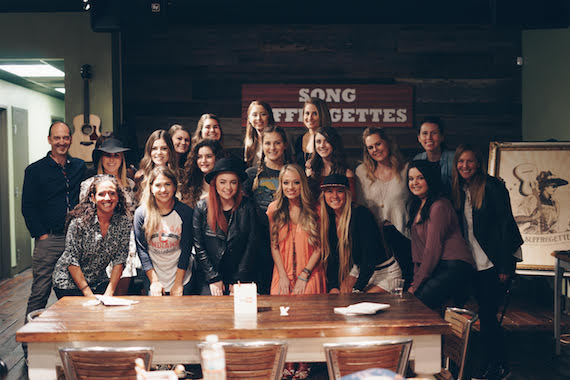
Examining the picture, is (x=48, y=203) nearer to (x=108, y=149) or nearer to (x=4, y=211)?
(x=108, y=149)

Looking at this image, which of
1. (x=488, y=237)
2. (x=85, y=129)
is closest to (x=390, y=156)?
(x=488, y=237)

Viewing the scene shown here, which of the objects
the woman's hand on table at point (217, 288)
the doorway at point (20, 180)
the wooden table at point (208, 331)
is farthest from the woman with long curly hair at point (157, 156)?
the doorway at point (20, 180)

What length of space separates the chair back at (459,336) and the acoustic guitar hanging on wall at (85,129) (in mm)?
4546

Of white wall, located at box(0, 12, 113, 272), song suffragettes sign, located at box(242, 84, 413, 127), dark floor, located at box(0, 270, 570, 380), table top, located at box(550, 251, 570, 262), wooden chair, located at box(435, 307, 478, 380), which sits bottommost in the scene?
dark floor, located at box(0, 270, 570, 380)

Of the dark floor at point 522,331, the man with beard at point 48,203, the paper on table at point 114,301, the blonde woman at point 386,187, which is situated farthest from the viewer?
the man with beard at point 48,203

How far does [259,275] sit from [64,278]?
51.0 inches

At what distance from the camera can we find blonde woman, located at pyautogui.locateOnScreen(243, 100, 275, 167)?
175 inches

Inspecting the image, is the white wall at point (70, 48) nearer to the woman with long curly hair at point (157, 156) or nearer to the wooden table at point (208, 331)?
the woman with long curly hair at point (157, 156)

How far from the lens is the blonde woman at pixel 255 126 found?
445cm

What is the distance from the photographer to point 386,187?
4129 mm

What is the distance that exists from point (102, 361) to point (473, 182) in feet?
9.05

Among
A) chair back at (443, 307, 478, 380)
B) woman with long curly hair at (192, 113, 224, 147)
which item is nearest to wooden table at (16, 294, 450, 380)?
chair back at (443, 307, 478, 380)

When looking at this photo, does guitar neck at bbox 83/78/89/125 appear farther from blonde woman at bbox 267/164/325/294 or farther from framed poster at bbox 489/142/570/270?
framed poster at bbox 489/142/570/270

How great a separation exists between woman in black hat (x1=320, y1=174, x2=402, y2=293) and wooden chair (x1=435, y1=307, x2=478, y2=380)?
0.86 m
